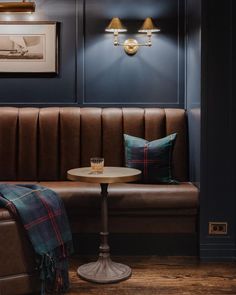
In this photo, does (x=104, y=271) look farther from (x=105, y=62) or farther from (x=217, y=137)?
(x=105, y=62)

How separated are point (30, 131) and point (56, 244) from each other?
1.56 metres

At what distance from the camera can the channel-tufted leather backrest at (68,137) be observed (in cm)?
425

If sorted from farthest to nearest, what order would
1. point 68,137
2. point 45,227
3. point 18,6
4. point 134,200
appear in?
1. point 68,137
2. point 18,6
3. point 134,200
4. point 45,227

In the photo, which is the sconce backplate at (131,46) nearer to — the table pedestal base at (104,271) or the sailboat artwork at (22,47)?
the sailboat artwork at (22,47)

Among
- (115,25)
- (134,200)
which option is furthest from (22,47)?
(134,200)

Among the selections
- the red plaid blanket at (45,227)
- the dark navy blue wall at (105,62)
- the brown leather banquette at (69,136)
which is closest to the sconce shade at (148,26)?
the dark navy blue wall at (105,62)

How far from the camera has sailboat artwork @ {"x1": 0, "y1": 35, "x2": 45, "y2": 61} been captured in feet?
14.6

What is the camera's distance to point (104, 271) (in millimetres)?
3295

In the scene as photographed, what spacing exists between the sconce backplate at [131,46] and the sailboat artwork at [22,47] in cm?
78

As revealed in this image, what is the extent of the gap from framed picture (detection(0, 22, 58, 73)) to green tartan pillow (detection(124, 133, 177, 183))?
3.89 ft

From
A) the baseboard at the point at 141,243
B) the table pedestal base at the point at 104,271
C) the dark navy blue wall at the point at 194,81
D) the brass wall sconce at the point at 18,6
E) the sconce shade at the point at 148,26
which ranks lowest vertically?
the table pedestal base at the point at 104,271

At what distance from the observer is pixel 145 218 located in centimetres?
376

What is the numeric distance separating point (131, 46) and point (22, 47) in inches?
40.5

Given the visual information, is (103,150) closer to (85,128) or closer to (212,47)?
(85,128)
